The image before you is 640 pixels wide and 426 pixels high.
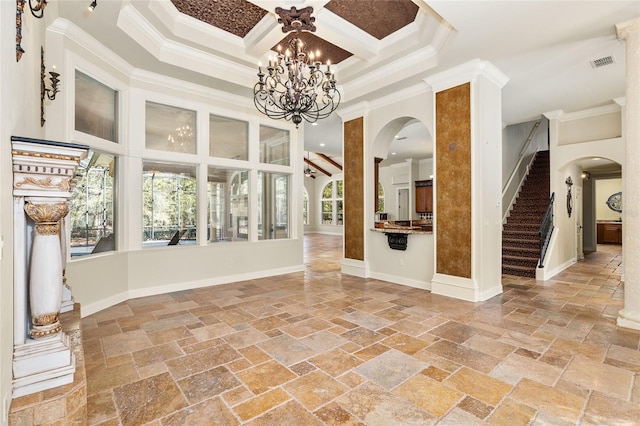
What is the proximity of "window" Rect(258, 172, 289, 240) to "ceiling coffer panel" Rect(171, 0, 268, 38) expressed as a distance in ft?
8.48

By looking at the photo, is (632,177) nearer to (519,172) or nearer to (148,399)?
(148,399)

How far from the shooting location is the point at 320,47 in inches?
184

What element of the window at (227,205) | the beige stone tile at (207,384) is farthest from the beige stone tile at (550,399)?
the window at (227,205)

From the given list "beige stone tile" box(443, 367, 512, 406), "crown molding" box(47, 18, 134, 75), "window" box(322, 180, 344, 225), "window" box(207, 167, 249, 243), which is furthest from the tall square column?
"window" box(322, 180, 344, 225)

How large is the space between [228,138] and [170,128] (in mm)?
969

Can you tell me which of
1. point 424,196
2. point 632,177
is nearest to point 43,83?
point 632,177

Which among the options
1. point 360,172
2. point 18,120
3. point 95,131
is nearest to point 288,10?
point 18,120

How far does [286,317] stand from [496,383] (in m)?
2.21

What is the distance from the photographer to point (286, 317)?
12.3 ft

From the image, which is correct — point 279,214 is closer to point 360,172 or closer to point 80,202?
point 360,172

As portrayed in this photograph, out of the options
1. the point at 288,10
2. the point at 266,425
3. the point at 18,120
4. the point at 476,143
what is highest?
the point at 288,10

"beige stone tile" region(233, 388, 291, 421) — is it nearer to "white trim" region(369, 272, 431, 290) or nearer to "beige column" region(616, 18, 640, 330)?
"white trim" region(369, 272, 431, 290)

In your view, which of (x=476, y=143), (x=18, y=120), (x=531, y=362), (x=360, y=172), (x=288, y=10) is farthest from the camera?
(x=360, y=172)

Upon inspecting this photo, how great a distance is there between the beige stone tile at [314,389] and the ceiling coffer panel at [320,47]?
3957 mm
